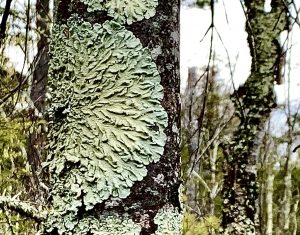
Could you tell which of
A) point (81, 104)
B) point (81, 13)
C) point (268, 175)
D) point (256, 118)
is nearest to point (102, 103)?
point (81, 104)

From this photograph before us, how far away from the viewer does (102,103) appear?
2.72ft

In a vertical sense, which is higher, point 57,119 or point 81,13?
point 81,13

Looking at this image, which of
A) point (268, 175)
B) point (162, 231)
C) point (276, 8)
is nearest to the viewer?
point (162, 231)

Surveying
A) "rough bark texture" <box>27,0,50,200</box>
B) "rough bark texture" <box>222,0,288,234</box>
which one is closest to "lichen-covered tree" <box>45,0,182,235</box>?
"rough bark texture" <box>27,0,50,200</box>

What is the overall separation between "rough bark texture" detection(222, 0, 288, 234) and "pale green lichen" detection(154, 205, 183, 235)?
10.3 ft

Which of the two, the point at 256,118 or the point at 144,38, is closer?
the point at 144,38

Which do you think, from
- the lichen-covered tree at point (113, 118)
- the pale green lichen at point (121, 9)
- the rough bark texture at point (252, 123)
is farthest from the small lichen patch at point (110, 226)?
the rough bark texture at point (252, 123)

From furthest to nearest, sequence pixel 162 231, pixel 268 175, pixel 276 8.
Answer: pixel 268 175, pixel 276 8, pixel 162 231

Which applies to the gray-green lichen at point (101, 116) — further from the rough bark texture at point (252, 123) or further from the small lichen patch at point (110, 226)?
the rough bark texture at point (252, 123)

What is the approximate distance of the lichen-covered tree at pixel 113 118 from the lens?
80 cm

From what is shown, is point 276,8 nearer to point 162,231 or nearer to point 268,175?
point 162,231

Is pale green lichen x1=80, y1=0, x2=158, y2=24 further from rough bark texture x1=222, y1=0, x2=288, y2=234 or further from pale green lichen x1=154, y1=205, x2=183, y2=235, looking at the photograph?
rough bark texture x1=222, y1=0, x2=288, y2=234

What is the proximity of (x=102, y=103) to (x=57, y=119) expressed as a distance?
8 cm

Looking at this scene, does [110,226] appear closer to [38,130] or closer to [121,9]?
[121,9]
